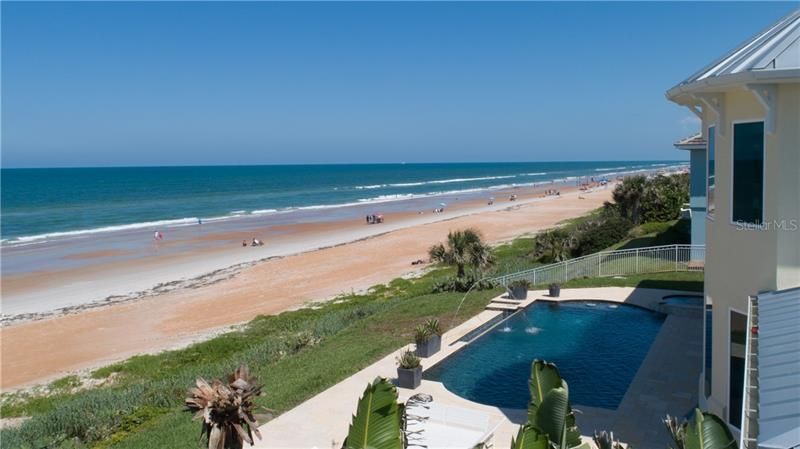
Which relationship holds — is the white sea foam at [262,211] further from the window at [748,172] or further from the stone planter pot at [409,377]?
the window at [748,172]

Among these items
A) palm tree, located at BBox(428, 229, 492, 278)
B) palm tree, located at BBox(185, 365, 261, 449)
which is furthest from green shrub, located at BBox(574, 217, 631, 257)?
palm tree, located at BBox(185, 365, 261, 449)

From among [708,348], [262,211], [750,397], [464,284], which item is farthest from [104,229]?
[750,397]

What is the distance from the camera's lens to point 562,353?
15953 millimetres

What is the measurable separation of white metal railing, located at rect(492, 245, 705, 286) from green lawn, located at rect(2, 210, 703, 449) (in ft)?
2.87

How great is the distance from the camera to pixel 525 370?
1485cm

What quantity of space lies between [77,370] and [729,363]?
19.1 m

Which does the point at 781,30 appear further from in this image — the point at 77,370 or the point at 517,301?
the point at 77,370

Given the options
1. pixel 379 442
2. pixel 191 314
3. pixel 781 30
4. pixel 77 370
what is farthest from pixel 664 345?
pixel 191 314

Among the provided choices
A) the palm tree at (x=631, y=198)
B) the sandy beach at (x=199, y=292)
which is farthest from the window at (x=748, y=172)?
the palm tree at (x=631, y=198)

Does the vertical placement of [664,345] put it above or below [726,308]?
below

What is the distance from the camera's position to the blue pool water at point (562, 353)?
1328 centimetres

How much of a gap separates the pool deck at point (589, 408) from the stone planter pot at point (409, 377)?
163 millimetres

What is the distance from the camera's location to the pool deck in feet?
35.3
